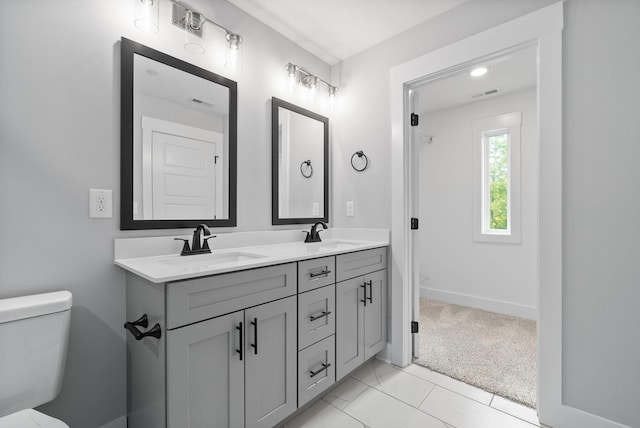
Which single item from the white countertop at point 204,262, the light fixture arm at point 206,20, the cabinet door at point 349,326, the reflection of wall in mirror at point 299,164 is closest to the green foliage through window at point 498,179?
the white countertop at point 204,262

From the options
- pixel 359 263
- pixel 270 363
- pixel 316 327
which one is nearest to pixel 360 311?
pixel 359 263

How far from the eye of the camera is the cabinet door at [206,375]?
102 cm

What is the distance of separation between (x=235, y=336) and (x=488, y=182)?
318 centimetres

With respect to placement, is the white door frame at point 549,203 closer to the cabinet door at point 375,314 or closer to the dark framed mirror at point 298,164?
the cabinet door at point 375,314

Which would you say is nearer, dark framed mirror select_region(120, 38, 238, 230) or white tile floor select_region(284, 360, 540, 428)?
dark framed mirror select_region(120, 38, 238, 230)

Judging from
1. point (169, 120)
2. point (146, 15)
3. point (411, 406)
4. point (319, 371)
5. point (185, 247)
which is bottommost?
point (411, 406)

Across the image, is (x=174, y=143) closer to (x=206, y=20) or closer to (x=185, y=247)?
(x=185, y=247)

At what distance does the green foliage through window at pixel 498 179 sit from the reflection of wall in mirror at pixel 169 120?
9.55 feet

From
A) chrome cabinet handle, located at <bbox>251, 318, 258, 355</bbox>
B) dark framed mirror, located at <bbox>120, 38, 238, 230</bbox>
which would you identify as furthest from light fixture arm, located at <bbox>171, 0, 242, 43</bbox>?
chrome cabinet handle, located at <bbox>251, 318, 258, 355</bbox>

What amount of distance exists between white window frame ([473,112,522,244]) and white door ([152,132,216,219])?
284 centimetres

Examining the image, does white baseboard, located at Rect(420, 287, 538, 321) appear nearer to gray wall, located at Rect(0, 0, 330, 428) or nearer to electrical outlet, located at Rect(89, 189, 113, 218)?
gray wall, located at Rect(0, 0, 330, 428)

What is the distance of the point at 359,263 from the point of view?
6.09 ft

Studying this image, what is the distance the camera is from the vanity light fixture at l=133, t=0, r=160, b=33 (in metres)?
1.39

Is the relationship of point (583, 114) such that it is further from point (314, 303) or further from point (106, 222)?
point (106, 222)
